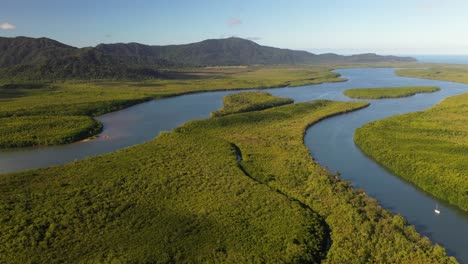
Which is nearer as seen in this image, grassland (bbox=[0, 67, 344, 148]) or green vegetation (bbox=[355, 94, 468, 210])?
green vegetation (bbox=[355, 94, 468, 210])

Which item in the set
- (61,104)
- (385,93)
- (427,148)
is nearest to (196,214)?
(427,148)

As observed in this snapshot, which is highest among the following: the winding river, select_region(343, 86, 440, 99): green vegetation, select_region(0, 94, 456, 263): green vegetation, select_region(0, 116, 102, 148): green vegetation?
select_region(0, 116, 102, 148): green vegetation

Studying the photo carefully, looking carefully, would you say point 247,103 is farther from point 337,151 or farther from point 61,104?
point 61,104

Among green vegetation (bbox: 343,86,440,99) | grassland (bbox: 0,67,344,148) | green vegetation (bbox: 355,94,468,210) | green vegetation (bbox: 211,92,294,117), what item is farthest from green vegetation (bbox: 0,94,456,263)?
green vegetation (bbox: 343,86,440,99)

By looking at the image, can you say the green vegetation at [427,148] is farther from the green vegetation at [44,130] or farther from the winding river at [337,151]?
the green vegetation at [44,130]

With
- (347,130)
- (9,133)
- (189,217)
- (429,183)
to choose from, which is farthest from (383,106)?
(9,133)

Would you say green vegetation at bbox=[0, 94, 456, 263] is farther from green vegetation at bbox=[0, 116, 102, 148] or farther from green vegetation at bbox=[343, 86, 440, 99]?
green vegetation at bbox=[343, 86, 440, 99]

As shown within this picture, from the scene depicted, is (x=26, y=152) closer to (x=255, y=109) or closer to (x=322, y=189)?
(x=322, y=189)
